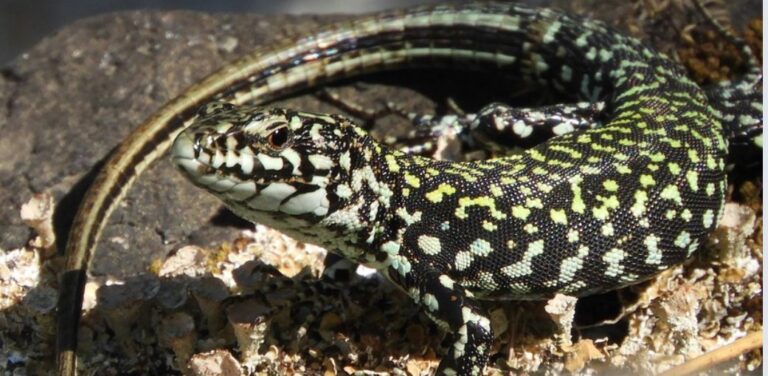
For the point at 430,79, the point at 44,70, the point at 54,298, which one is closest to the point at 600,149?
the point at 430,79

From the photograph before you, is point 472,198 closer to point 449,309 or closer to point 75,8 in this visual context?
point 449,309

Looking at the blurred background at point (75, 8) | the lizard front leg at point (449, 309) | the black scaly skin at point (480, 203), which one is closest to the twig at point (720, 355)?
the black scaly skin at point (480, 203)

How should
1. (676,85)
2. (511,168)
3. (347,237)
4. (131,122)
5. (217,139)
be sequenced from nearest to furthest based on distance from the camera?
(217,139) → (347,237) → (511,168) → (676,85) → (131,122)

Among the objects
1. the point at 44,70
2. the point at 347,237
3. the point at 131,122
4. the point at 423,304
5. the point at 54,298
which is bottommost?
the point at 423,304

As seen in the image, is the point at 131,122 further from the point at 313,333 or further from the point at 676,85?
the point at 676,85

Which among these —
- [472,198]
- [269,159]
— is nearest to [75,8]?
[472,198]

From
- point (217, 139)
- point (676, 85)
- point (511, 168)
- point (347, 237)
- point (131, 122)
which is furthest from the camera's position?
point (131, 122)

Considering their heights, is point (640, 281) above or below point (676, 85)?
below
